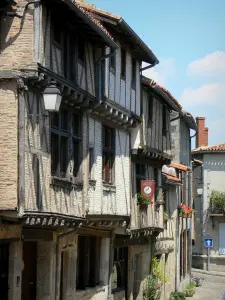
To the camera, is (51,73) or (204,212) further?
(204,212)

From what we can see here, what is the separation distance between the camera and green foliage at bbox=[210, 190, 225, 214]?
42.0 meters

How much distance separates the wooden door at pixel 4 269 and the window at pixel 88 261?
479cm

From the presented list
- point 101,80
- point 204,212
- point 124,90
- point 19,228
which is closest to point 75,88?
point 101,80

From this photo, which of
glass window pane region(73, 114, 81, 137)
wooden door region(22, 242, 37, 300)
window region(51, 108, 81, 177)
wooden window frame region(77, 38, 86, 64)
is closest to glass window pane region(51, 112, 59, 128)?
window region(51, 108, 81, 177)

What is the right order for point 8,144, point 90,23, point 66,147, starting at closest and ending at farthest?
point 8,144, point 90,23, point 66,147

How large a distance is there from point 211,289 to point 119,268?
12.3 m

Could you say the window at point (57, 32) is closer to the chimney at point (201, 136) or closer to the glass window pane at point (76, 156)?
the glass window pane at point (76, 156)

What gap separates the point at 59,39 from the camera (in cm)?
1469

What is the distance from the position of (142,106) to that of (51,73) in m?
8.33

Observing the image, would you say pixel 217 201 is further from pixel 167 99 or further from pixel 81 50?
pixel 81 50

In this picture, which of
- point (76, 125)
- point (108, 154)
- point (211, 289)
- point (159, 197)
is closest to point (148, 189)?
point (159, 197)

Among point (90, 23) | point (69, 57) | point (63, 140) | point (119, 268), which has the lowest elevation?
point (119, 268)

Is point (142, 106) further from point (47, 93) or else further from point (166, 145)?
point (47, 93)

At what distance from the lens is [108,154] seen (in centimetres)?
1886
